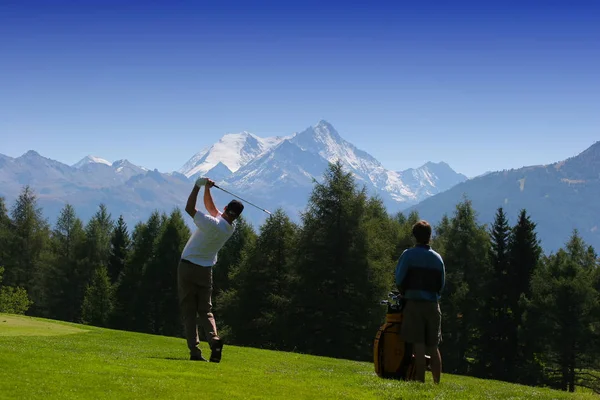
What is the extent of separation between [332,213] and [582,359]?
76.5 ft

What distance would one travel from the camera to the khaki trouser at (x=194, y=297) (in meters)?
12.7

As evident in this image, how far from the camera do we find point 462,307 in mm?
52688

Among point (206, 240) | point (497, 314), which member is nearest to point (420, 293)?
point (206, 240)

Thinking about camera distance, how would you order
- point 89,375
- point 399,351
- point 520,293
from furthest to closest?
1. point 520,293
2. point 399,351
3. point 89,375

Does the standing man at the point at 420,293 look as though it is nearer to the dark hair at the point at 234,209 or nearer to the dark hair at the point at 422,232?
the dark hair at the point at 422,232

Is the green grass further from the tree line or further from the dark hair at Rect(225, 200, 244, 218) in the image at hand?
the tree line

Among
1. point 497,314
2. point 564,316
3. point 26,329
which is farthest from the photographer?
point 497,314

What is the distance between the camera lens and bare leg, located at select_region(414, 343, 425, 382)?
1103cm

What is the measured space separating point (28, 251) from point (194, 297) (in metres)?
81.3

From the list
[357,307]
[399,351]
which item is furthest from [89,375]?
[357,307]

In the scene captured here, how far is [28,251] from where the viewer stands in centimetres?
8550

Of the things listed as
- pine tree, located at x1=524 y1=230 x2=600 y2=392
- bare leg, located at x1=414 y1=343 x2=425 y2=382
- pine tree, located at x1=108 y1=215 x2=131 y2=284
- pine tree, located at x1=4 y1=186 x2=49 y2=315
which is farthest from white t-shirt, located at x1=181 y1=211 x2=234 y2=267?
pine tree, located at x1=4 y1=186 x2=49 y2=315

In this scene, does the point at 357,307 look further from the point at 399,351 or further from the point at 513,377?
the point at 399,351

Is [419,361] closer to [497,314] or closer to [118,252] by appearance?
[497,314]
